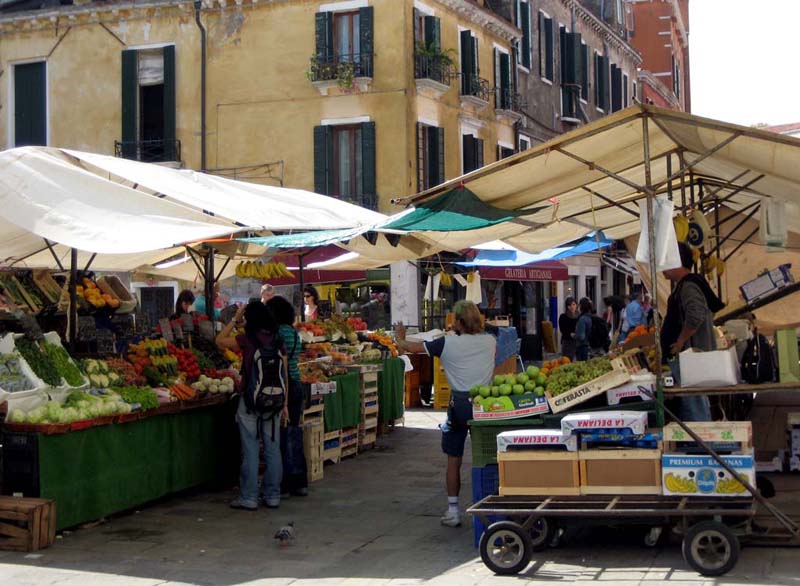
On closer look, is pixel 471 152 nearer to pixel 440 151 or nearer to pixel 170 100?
pixel 440 151

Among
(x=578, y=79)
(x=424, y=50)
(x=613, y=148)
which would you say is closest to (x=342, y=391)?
(x=613, y=148)

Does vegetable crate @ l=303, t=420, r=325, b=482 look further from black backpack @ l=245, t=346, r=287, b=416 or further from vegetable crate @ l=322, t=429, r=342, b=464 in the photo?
black backpack @ l=245, t=346, r=287, b=416

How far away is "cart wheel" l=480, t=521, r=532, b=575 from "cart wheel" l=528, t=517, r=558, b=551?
0.35m

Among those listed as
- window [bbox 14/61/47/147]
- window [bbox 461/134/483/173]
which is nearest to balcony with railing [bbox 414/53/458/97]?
window [bbox 461/134/483/173]

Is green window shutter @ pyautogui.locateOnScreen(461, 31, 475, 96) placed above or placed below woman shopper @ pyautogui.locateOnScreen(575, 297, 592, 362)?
above

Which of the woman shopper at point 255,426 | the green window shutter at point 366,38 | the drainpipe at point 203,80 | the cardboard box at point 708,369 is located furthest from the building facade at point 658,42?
the cardboard box at point 708,369

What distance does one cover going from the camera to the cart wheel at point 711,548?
251 inches

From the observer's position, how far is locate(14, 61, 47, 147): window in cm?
2577

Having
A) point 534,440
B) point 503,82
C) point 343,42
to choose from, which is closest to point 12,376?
point 534,440

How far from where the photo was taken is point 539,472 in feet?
23.1

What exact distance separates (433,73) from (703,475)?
1852cm

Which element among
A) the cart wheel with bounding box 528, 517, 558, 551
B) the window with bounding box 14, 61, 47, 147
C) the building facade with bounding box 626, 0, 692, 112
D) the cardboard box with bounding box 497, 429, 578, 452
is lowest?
the cart wheel with bounding box 528, 517, 558, 551

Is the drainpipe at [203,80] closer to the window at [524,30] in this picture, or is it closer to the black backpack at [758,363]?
the window at [524,30]

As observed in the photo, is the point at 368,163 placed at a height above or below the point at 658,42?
below
